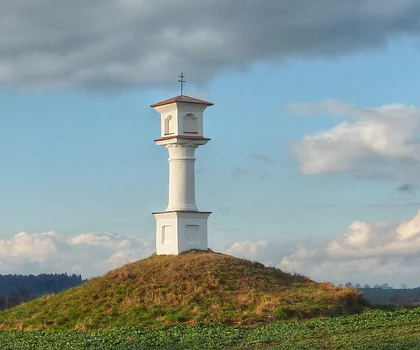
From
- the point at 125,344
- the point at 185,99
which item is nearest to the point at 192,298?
the point at 125,344

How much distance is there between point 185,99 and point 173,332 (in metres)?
14.8

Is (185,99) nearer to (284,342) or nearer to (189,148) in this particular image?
(189,148)

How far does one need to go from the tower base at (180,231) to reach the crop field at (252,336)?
926 cm

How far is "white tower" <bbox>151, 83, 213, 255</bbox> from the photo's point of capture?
142 ft

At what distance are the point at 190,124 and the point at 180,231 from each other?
5.56 metres

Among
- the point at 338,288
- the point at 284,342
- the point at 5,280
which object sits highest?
the point at 5,280

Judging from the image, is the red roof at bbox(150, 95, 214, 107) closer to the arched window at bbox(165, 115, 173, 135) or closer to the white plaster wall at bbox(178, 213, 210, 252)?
the arched window at bbox(165, 115, 173, 135)

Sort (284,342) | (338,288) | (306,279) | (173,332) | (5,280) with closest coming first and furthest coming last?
(284,342), (173,332), (338,288), (306,279), (5,280)

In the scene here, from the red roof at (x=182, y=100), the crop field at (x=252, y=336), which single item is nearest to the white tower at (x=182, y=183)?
the red roof at (x=182, y=100)

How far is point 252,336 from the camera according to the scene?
31.7 m

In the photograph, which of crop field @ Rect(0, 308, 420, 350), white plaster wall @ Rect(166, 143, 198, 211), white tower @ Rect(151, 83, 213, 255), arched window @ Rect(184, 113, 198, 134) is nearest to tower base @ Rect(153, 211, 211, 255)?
white tower @ Rect(151, 83, 213, 255)

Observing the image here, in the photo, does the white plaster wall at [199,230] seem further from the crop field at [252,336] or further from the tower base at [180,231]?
the crop field at [252,336]

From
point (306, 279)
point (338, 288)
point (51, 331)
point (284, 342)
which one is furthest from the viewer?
point (306, 279)

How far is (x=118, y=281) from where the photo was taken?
41.2 m
